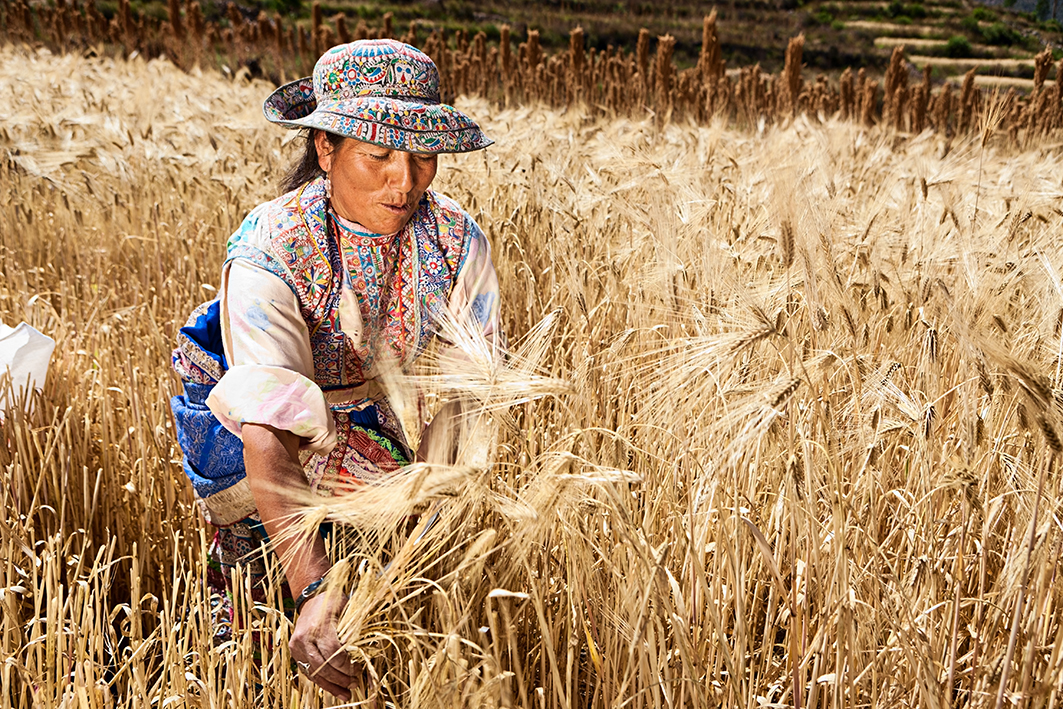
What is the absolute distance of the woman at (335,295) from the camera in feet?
4.24

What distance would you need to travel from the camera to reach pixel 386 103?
139 centimetres

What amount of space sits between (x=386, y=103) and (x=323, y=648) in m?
0.86

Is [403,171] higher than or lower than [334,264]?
higher

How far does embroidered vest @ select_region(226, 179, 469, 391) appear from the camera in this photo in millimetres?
1470

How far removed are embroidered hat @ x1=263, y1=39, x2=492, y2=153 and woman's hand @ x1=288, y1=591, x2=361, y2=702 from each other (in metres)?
0.73

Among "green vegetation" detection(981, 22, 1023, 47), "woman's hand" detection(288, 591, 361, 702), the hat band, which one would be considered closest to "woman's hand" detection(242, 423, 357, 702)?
"woman's hand" detection(288, 591, 361, 702)

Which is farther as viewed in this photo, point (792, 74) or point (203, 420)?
point (792, 74)

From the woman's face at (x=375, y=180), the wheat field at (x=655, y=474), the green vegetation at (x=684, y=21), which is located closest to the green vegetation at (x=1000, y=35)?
the green vegetation at (x=684, y=21)

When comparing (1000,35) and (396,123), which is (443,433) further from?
(1000,35)

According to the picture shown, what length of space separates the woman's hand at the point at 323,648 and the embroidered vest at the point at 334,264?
56 centimetres

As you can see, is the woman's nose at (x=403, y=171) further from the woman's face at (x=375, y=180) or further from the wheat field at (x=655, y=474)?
the wheat field at (x=655, y=474)

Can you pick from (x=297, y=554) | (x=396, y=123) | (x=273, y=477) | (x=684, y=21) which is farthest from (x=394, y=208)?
(x=684, y=21)

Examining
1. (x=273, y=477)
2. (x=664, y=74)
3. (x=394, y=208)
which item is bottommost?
(x=273, y=477)

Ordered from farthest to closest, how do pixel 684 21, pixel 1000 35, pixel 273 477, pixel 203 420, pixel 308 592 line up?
pixel 684 21 → pixel 1000 35 → pixel 203 420 → pixel 273 477 → pixel 308 592
